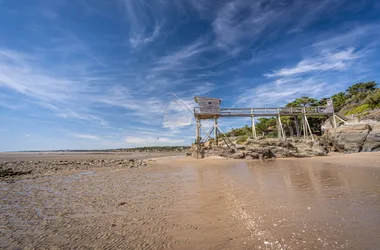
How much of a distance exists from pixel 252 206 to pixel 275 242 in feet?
6.08

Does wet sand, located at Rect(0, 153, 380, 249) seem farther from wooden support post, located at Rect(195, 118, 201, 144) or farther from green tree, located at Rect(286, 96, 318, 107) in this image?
green tree, located at Rect(286, 96, 318, 107)

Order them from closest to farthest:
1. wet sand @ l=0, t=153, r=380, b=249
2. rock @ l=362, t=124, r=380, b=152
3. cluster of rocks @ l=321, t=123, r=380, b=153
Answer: wet sand @ l=0, t=153, r=380, b=249 → rock @ l=362, t=124, r=380, b=152 → cluster of rocks @ l=321, t=123, r=380, b=153

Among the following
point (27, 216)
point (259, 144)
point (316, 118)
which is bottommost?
point (27, 216)

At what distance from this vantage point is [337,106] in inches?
1903

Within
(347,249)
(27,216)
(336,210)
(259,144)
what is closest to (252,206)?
(336,210)

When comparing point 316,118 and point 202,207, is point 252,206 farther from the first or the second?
point 316,118

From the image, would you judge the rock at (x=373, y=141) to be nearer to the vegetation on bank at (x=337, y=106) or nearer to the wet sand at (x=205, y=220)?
the vegetation on bank at (x=337, y=106)

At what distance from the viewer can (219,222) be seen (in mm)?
3814

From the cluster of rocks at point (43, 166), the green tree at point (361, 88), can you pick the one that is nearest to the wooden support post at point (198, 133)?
the cluster of rocks at point (43, 166)

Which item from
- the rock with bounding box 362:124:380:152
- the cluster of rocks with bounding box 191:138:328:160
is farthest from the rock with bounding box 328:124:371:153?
the cluster of rocks with bounding box 191:138:328:160

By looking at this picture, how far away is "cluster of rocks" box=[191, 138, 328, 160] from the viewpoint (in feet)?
66.8

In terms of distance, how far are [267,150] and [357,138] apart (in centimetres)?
1077

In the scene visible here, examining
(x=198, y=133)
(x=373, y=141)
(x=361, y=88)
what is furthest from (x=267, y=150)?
(x=361, y=88)

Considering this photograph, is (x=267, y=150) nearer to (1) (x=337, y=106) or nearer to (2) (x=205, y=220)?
(2) (x=205, y=220)
